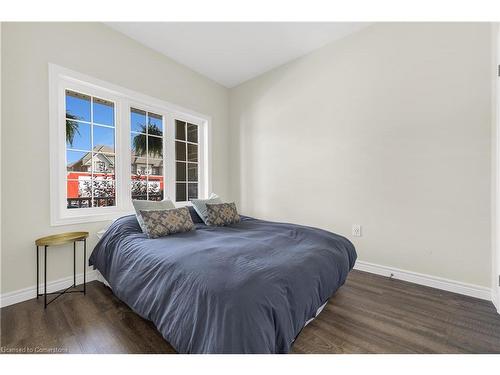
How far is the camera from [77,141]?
7.65 ft

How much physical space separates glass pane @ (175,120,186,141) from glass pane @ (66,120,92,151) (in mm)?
1120

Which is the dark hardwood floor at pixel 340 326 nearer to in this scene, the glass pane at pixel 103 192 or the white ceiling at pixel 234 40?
the glass pane at pixel 103 192

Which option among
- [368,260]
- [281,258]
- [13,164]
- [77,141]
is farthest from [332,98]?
[13,164]

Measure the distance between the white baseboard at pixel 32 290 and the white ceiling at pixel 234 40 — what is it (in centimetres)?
274

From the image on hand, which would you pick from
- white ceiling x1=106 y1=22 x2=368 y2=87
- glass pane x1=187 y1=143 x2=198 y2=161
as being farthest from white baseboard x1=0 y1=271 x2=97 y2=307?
white ceiling x1=106 y1=22 x2=368 y2=87

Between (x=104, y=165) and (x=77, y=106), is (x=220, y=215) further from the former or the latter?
(x=77, y=106)

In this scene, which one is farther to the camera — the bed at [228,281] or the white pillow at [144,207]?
the white pillow at [144,207]

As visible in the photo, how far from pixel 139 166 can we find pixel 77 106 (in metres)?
0.87

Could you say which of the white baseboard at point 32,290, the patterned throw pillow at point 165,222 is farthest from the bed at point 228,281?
the white baseboard at point 32,290

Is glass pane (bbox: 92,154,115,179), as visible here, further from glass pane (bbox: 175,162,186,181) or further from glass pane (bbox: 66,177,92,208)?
glass pane (bbox: 175,162,186,181)

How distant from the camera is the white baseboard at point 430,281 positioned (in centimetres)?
191

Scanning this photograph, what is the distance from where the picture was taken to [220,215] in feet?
8.25

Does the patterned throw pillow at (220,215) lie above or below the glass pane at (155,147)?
below
